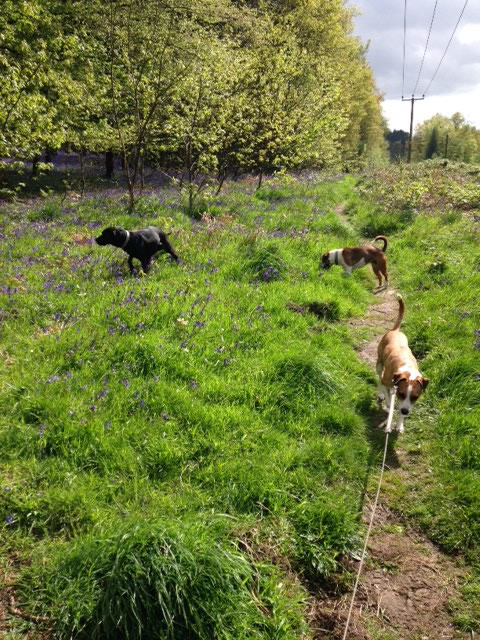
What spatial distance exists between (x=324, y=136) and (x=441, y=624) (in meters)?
22.9

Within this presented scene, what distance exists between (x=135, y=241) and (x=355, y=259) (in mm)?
5104

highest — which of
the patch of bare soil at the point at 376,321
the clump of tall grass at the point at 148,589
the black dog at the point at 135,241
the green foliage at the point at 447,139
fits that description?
the green foliage at the point at 447,139

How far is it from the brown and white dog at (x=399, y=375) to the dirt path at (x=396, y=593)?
109cm

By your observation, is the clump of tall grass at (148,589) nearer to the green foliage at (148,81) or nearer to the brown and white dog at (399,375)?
the brown and white dog at (399,375)

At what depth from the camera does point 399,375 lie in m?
4.62

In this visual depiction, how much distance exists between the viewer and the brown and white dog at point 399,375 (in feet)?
15.1

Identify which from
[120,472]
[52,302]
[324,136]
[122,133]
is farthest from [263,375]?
[324,136]

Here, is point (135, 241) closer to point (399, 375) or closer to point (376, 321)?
point (376, 321)

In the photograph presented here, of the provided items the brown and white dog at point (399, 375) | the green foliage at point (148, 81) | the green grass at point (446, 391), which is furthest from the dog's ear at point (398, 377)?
the green foliage at point (148, 81)

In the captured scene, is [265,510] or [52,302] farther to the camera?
[52,302]

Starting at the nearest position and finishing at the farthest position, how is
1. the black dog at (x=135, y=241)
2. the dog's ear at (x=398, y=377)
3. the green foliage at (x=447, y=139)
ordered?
the dog's ear at (x=398, y=377), the black dog at (x=135, y=241), the green foliage at (x=447, y=139)

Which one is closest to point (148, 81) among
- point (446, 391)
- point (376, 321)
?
point (376, 321)

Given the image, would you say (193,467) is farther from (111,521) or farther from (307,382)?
(307,382)

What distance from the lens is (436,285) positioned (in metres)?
8.68
